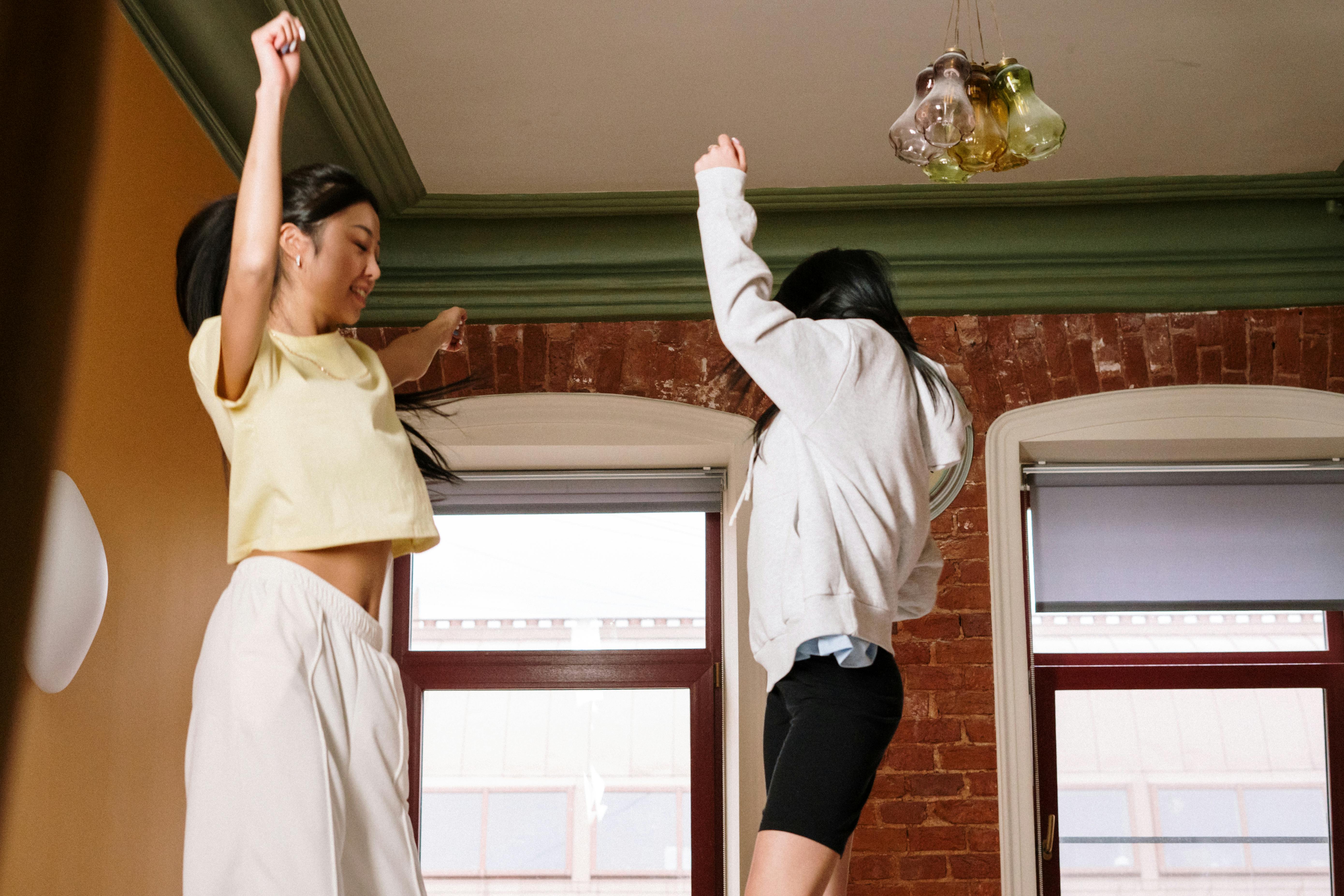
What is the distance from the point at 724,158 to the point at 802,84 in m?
1.27

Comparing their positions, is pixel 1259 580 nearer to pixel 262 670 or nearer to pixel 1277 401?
pixel 1277 401

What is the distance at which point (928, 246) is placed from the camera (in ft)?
11.4

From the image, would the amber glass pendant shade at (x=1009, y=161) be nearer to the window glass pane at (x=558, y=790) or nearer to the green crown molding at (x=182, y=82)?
the green crown molding at (x=182, y=82)

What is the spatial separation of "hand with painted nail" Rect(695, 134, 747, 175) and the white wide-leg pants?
2.63ft

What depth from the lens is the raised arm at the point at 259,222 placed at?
3.91ft

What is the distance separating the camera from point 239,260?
1.28 m

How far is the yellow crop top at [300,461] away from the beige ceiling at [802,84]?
4.70ft

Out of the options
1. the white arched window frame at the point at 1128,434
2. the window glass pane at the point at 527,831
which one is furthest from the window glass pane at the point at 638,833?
the white arched window frame at the point at 1128,434

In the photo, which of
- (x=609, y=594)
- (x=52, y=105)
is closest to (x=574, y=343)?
(x=609, y=594)

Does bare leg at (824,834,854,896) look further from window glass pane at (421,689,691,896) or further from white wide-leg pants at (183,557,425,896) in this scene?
window glass pane at (421,689,691,896)

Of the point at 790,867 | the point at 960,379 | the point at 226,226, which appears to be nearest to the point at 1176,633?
the point at 960,379

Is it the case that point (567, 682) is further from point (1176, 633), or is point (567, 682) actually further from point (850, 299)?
point (850, 299)

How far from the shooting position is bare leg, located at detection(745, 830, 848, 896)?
4.99ft

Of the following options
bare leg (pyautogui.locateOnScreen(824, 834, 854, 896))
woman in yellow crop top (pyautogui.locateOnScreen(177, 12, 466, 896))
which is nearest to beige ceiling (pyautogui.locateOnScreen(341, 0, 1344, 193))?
woman in yellow crop top (pyautogui.locateOnScreen(177, 12, 466, 896))
